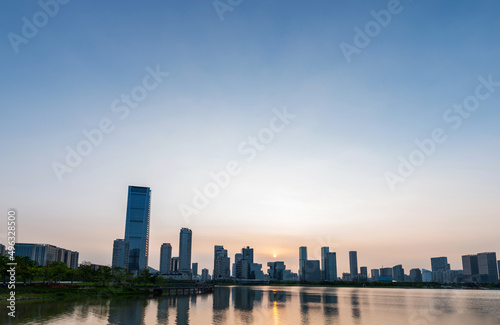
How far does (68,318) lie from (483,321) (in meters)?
75.5

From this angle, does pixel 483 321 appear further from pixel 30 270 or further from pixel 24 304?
pixel 30 270

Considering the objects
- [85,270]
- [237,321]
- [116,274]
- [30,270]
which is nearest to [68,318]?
[237,321]

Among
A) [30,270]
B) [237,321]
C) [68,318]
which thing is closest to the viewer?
[68,318]

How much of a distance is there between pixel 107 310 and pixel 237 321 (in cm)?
2674

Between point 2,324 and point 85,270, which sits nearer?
point 2,324

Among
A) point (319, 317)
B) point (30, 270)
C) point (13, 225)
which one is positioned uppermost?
point (13, 225)

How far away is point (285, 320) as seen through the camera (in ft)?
223

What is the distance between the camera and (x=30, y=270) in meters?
93.1

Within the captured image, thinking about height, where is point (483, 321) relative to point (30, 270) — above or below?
below

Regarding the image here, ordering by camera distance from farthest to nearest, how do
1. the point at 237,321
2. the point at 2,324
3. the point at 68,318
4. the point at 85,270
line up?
the point at 85,270
the point at 237,321
the point at 68,318
the point at 2,324

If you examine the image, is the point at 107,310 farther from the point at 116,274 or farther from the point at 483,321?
the point at 116,274

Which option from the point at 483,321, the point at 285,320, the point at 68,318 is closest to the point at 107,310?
the point at 68,318

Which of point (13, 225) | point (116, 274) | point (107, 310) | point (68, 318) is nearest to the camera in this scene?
point (13, 225)

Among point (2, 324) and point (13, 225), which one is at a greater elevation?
point (13, 225)
